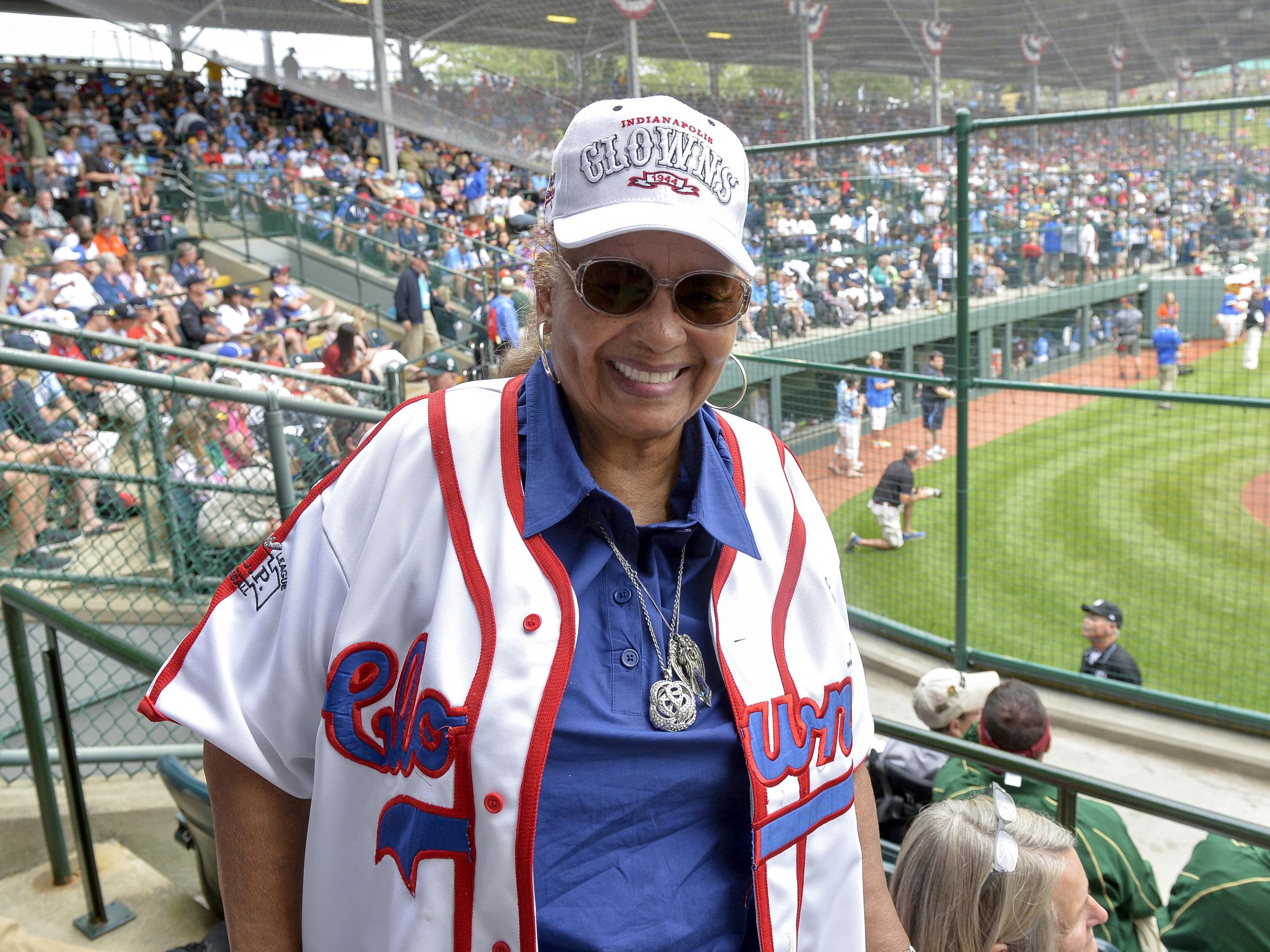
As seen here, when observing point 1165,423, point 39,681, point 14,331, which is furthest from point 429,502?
point 14,331

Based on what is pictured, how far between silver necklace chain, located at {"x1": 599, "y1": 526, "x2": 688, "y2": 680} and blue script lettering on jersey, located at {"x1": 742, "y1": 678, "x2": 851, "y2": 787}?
121 millimetres

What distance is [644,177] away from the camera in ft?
4.20

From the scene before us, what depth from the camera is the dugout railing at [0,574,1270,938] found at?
6.57 feet

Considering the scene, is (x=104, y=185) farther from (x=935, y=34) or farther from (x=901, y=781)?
(x=935, y=34)

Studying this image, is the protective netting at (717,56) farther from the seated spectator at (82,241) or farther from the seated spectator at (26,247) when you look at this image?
the seated spectator at (26,247)

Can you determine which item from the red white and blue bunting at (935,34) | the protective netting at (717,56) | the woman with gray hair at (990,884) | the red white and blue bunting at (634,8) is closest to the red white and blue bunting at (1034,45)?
the protective netting at (717,56)

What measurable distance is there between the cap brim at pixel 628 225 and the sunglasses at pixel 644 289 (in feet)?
0.12

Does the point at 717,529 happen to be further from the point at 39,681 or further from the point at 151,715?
the point at 39,681

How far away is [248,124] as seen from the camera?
2038 cm

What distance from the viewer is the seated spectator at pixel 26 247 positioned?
11.3 m

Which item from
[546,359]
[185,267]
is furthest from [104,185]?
[546,359]

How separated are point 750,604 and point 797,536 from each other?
149 mm

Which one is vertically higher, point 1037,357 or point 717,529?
point 717,529

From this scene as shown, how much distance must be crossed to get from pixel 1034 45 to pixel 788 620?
26.1 m
